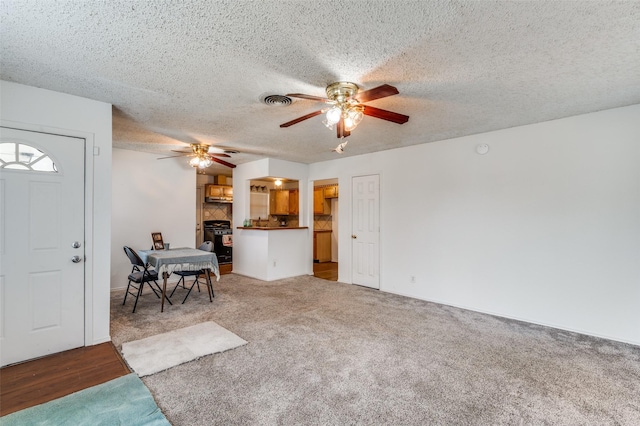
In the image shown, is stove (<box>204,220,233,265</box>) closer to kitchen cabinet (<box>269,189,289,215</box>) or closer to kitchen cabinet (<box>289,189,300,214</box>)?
kitchen cabinet (<box>269,189,289,215</box>)

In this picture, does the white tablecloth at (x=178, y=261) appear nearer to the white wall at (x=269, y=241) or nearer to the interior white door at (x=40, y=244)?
the interior white door at (x=40, y=244)

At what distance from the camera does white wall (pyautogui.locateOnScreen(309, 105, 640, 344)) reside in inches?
123

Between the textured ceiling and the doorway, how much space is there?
16.7 ft

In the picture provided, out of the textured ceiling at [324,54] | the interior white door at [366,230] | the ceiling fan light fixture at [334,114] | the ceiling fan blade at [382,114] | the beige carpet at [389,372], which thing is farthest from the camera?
the interior white door at [366,230]

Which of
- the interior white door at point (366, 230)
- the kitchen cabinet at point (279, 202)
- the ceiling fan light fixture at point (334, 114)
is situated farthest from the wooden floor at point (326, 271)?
the ceiling fan light fixture at point (334, 114)

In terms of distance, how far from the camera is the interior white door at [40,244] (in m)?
2.55

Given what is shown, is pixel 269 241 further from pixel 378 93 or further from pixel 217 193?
pixel 378 93

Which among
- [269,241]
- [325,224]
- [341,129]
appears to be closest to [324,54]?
[341,129]

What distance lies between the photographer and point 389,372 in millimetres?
2436

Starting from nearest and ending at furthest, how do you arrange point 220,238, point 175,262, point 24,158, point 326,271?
point 24,158, point 175,262, point 326,271, point 220,238

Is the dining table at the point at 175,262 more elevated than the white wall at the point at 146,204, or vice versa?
the white wall at the point at 146,204

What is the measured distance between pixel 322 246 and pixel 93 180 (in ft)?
19.9

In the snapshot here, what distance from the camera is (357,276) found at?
5594 mm

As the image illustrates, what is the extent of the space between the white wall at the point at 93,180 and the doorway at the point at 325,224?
17.7ft
